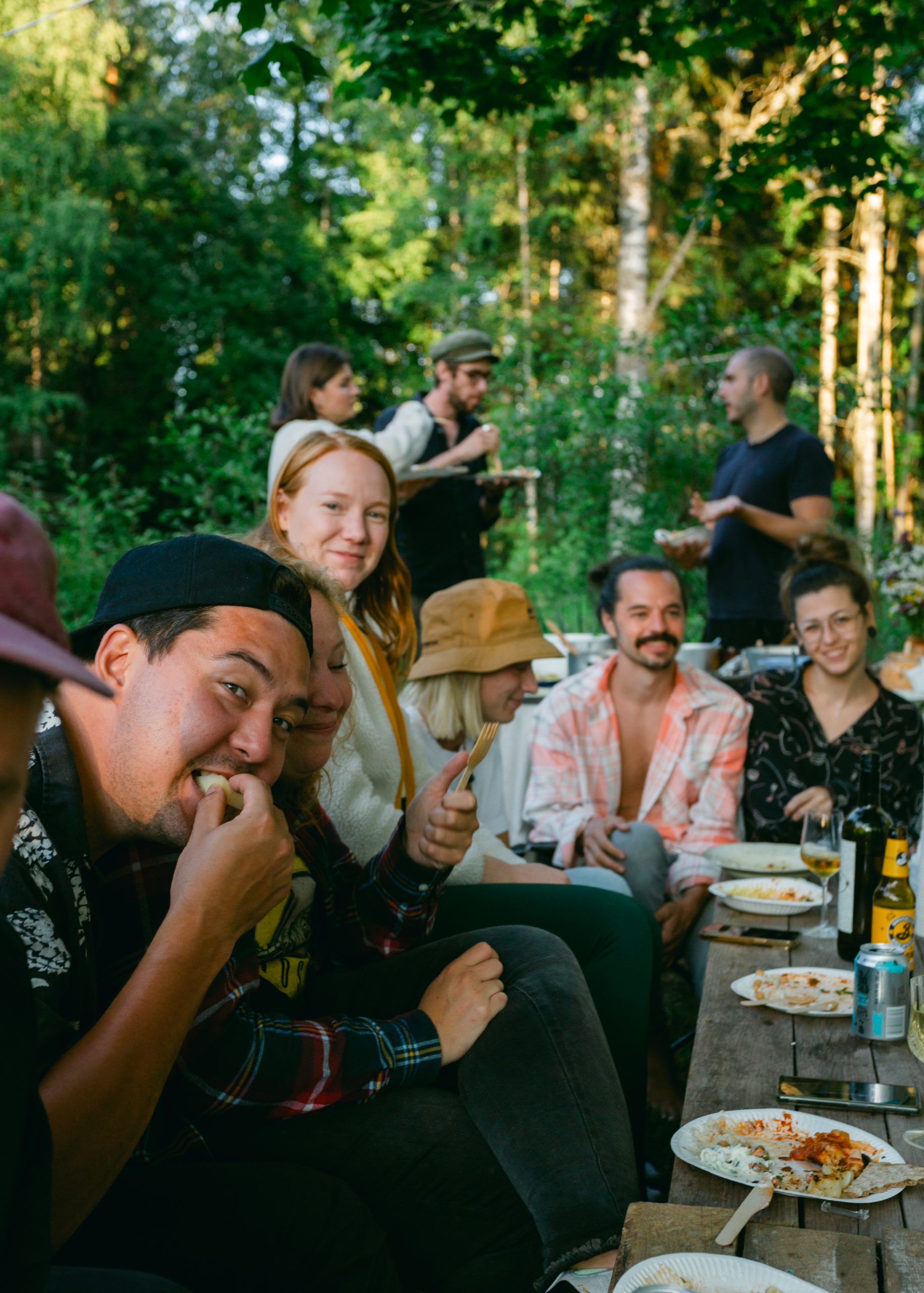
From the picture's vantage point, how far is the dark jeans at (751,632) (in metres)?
4.61

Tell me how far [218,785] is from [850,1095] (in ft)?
3.05

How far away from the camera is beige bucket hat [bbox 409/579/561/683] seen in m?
2.89

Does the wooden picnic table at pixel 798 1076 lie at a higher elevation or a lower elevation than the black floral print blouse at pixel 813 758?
lower

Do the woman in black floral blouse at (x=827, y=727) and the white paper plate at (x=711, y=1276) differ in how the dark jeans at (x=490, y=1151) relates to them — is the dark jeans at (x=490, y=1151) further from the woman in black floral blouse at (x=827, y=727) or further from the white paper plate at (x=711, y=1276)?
the woman in black floral blouse at (x=827, y=727)

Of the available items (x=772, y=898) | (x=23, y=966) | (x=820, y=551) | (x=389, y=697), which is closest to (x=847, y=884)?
(x=772, y=898)

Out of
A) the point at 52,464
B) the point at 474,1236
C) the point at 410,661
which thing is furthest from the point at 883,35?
the point at 52,464

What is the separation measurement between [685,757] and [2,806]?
269cm

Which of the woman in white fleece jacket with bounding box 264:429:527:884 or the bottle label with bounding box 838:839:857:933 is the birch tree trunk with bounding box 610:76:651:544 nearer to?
the woman in white fleece jacket with bounding box 264:429:527:884

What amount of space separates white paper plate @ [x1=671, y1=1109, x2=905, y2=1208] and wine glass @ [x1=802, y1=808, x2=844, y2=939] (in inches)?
31.9

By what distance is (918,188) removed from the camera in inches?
222

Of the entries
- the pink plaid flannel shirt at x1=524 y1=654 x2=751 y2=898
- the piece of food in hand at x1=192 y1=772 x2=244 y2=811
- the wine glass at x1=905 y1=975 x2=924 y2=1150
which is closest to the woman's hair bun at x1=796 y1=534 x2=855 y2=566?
the pink plaid flannel shirt at x1=524 y1=654 x2=751 y2=898

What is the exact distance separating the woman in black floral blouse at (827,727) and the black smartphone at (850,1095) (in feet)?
5.15

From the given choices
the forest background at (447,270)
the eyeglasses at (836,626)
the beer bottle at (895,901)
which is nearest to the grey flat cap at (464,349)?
the forest background at (447,270)

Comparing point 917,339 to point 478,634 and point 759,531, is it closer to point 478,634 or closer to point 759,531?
point 759,531
